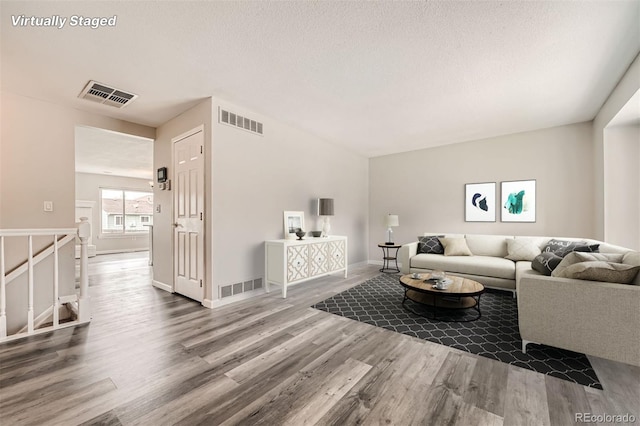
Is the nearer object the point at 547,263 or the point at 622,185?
the point at 547,263

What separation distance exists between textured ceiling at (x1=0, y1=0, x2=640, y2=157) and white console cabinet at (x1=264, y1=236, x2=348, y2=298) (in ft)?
6.36

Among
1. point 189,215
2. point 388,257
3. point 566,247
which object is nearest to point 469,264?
point 566,247

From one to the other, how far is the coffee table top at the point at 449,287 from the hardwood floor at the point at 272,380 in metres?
0.59

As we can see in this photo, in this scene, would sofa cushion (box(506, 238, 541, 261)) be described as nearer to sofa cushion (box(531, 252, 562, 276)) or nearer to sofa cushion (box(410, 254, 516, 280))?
sofa cushion (box(410, 254, 516, 280))

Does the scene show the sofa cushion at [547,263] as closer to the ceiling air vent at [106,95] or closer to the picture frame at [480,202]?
the picture frame at [480,202]

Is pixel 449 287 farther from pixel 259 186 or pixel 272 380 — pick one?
pixel 259 186

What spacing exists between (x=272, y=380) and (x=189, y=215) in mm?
2604

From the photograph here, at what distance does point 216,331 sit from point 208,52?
2585 millimetres

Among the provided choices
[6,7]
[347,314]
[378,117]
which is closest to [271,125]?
[378,117]

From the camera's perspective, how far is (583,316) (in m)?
1.87

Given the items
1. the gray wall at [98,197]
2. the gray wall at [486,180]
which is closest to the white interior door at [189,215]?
the gray wall at [486,180]

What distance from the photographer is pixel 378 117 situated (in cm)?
389

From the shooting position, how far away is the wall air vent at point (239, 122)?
132 inches

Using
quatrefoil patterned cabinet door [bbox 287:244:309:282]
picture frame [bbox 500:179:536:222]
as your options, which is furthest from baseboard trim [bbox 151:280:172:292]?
picture frame [bbox 500:179:536:222]
